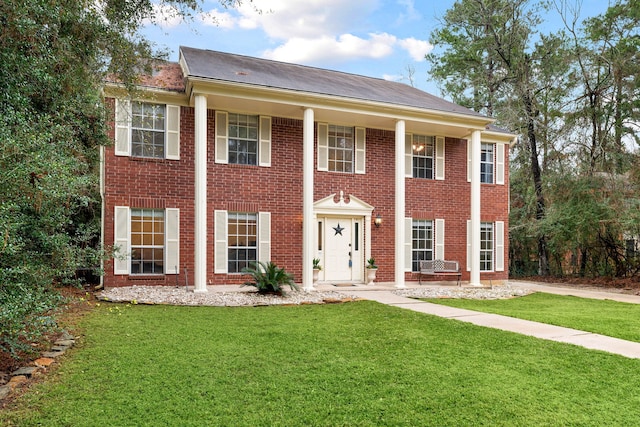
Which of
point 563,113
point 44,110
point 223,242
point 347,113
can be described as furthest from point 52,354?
point 563,113

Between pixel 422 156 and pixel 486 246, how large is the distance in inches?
147

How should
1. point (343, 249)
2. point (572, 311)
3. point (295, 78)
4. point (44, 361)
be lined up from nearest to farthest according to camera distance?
1. point (44, 361)
2. point (572, 311)
3. point (295, 78)
4. point (343, 249)

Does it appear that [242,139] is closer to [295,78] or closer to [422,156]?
[295,78]

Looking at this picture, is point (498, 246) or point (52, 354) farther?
point (498, 246)

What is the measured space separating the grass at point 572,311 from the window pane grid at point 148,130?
7.74 metres

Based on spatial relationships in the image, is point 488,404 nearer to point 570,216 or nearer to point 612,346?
point 612,346

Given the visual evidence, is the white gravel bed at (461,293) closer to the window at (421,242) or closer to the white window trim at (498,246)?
the window at (421,242)

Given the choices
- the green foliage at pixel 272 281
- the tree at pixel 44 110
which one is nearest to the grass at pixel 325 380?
the tree at pixel 44 110

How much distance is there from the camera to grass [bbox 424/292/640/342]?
645 cm

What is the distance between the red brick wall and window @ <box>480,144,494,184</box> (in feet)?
1.15

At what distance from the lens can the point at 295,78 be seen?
1179 centimetres

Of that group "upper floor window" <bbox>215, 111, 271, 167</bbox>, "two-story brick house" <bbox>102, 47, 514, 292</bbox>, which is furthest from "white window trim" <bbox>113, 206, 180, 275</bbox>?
"upper floor window" <bbox>215, 111, 271, 167</bbox>

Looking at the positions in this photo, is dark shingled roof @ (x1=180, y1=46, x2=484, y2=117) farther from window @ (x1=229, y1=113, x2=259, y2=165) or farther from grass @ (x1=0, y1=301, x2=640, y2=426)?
grass @ (x1=0, y1=301, x2=640, y2=426)

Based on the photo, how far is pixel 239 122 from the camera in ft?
37.0
